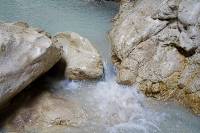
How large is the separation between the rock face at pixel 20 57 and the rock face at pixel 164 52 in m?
1.74

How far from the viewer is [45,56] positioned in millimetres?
5930

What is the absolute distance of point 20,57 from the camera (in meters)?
5.59

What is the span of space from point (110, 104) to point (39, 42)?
5.44 ft

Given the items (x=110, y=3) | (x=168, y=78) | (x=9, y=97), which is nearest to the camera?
(x=9, y=97)

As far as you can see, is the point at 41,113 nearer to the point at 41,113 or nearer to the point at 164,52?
the point at 41,113

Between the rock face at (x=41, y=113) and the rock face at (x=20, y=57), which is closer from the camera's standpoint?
the rock face at (x=20, y=57)

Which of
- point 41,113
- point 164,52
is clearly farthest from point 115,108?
point 164,52

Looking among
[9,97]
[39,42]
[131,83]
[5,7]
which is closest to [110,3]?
[5,7]

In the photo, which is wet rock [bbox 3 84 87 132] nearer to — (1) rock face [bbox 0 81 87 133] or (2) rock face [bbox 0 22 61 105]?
(1) rock face [bbox 0 81 87 133]

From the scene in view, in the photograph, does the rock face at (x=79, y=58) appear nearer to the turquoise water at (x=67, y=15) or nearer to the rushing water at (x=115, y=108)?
the rushing water at (x=115, y=108)

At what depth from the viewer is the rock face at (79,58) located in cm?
685

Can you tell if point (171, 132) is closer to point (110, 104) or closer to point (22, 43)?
point (110, 104)

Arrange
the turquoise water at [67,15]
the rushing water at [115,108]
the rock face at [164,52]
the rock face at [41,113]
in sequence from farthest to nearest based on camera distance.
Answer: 1. the turquoise water at [67,15]
2. the rock face at [164,52]
3. the rushing water at [115,108]
4. the rock face at [41,113]

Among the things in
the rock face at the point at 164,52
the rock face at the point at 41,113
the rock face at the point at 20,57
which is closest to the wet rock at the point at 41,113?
the rock face at the point at 41,113
